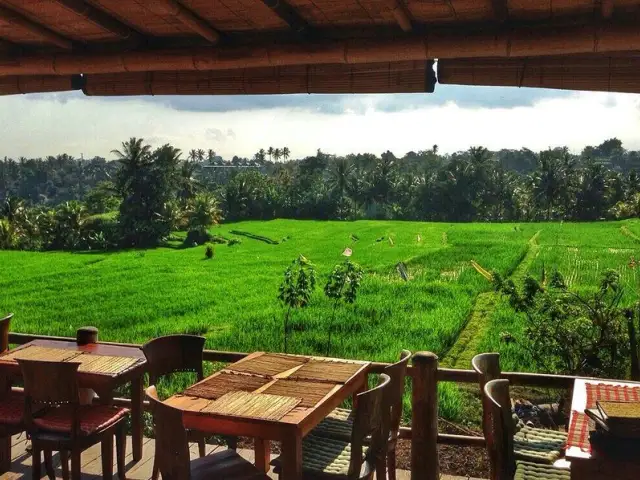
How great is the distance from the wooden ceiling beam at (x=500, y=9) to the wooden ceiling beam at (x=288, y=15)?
55cm

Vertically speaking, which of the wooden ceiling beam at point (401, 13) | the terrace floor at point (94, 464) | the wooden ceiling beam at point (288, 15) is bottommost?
the terrace floor at point (94, 464)

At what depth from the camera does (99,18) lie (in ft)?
6.49

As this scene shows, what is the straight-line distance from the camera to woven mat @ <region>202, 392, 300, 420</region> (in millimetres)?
1902

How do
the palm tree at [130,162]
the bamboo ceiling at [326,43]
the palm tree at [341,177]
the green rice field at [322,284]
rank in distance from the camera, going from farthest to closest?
the palm tree at [341,177] < the palm tree at [130,162] < the green rice field at [322,284] < the bamboo ceiling at [326,43]

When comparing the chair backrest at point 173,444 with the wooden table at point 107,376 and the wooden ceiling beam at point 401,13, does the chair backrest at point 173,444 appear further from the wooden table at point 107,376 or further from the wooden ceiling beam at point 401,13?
the wooden ceiling beam at point 401,13

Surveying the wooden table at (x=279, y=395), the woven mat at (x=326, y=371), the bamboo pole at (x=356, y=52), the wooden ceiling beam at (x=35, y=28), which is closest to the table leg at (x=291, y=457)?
the wooden table at (x=279, y=395)

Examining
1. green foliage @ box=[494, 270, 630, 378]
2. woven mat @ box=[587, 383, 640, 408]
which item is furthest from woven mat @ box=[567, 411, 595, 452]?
green foliage @ box=[494, 270, 630, 378]

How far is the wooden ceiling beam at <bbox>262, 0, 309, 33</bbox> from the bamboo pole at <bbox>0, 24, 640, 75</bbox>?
0.06 metres

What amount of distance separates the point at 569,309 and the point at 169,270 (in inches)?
498

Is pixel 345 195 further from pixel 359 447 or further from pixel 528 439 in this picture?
pixel 359 447

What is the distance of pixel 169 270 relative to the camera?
1631cm

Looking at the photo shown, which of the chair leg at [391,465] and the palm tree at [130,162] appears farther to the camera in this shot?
the palm tree at [130,162]

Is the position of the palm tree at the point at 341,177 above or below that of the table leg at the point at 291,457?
above

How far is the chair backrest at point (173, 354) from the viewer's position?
2498 millimetres
